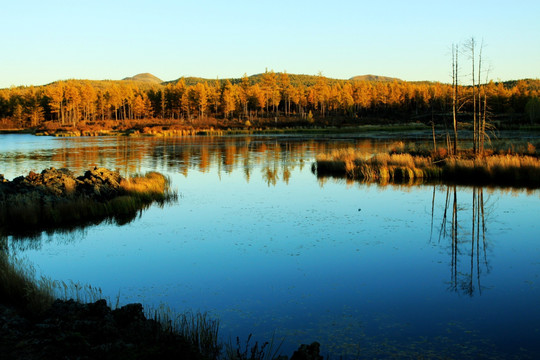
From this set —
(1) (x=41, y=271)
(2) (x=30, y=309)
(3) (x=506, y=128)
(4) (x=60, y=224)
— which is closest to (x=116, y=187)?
(4) (x=60, y=224)

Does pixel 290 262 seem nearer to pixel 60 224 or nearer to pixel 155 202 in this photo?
pixel 60 224

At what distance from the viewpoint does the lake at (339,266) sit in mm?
6746

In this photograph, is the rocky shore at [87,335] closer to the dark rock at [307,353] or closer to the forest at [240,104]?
the dark rock at [307,353]

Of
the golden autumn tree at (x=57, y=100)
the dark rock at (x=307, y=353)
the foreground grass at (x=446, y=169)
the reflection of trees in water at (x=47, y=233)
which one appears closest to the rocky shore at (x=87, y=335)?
the dark rock at (x=307, y=353)

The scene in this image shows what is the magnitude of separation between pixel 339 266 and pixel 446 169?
16.6 m

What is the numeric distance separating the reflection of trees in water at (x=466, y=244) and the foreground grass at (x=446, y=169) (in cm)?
494

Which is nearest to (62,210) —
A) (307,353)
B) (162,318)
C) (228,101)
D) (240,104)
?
(162,318)

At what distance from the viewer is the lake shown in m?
6.75

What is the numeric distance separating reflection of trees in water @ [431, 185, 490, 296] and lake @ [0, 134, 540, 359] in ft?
0.17

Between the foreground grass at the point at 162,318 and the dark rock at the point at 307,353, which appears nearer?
the dark rock at the point at 307,353

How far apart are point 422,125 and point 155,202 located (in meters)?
75.8

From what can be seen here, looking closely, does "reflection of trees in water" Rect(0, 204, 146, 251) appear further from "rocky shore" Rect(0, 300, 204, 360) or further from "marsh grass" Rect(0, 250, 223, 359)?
"rocky shore" Rect(0, 300, 204, 360)

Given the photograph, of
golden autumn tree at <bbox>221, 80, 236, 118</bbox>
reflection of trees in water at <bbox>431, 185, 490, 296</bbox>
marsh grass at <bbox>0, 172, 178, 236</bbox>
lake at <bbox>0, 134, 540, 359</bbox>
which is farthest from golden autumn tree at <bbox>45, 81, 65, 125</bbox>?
reflection of trees in water at <bbox>431, 185, 490, 296</bbox>

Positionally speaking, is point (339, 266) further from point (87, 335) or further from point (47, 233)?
point (47, 233)
